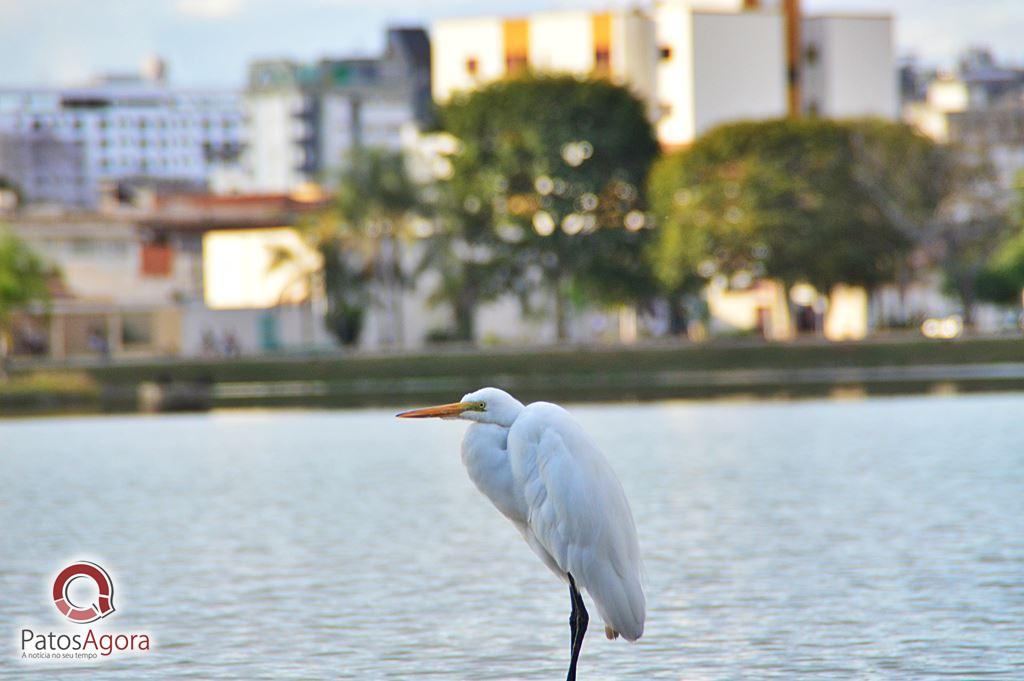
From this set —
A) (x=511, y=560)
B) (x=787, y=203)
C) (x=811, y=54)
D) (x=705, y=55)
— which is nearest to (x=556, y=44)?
(x=705, y=55)

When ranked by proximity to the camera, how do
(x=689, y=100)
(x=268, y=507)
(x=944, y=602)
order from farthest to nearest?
(x=689, y=100) < (x=268, y=507) < (x=944, y=602)

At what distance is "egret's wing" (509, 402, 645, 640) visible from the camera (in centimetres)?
874

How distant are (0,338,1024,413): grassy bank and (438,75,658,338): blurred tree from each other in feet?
17.0

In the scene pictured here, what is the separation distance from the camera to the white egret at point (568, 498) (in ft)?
28.7

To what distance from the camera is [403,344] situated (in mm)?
76625

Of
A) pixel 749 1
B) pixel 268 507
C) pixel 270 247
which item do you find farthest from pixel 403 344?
pixel 268 507

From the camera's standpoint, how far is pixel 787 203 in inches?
2613

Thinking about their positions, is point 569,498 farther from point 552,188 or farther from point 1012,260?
point 1012,260

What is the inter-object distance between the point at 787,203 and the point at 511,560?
172ft

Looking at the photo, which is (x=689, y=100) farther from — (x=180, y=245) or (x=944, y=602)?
(x=944, y=602)

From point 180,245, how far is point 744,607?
243 feet

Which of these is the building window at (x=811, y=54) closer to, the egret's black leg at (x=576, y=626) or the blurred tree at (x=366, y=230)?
the blurred tree at (x=366, y=230)

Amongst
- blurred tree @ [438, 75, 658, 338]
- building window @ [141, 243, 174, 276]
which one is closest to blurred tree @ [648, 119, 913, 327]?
blurred tree @ [438, 75, 658, 338]

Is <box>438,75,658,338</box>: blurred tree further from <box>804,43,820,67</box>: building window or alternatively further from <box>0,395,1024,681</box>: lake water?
<box>0,395,1024,681</box>: lake water
